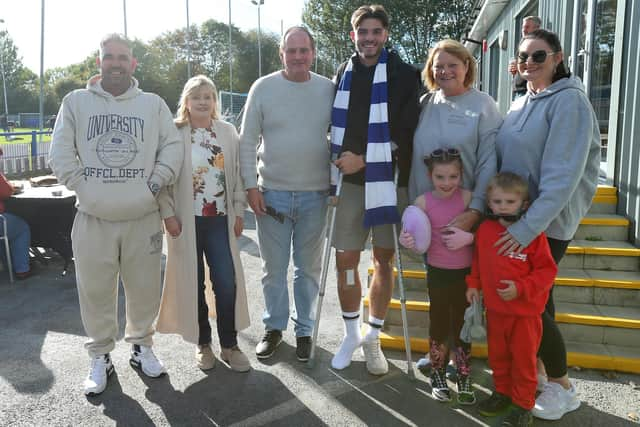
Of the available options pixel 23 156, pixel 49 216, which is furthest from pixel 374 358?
pixel 23 156

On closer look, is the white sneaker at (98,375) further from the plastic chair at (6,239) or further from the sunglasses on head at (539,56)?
the sunglasses on head at (539,56)

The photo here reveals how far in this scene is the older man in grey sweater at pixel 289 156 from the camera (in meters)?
3.42

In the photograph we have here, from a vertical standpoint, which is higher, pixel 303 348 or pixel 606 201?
pixel 606 201

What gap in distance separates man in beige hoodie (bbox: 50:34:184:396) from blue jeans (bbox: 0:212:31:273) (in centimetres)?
294

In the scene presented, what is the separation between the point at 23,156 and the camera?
1405 cm

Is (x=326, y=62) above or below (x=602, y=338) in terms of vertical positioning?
above

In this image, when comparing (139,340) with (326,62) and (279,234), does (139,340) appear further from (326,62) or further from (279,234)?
(326,62)

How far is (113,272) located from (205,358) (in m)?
0.82

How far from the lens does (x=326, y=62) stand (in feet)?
134

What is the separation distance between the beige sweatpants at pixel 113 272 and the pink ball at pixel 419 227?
61.2 inches

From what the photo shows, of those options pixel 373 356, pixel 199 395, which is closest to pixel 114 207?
pixel 199 395

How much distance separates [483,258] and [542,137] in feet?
2.24

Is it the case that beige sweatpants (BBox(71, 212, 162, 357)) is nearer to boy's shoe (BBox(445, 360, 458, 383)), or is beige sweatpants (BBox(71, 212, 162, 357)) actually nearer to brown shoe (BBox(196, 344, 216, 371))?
brown shoe (BBox(196, 344, 216, 371))

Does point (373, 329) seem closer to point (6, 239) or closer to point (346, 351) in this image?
point (346, 351)
